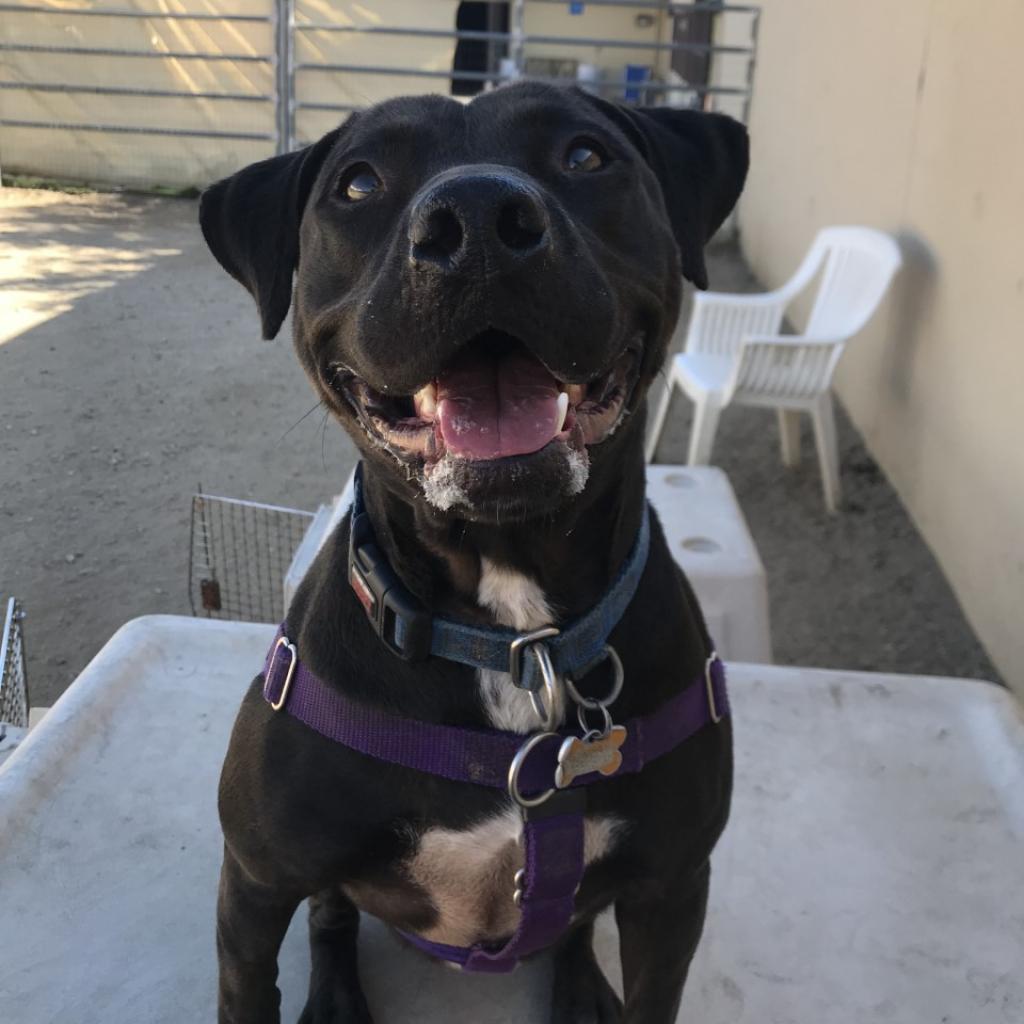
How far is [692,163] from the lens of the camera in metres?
1.85

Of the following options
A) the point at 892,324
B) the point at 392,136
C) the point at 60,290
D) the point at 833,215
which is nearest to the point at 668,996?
the point at 392,136

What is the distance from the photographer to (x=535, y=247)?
1264mm

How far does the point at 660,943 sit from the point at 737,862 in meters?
0.51

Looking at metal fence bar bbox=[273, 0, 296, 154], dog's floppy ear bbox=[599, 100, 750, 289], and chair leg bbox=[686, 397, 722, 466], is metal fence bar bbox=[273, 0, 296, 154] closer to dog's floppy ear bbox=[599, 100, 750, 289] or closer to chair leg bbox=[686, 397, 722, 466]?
chair leg bbox=[686, 397, 722, 466]

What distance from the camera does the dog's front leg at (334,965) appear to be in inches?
69.7

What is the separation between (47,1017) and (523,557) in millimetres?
1048

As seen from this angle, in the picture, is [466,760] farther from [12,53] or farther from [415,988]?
[12,53]

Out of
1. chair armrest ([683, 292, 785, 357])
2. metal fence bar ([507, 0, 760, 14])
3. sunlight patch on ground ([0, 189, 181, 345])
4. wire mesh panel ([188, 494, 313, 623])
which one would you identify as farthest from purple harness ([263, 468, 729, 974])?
metal fence bar ([507, 0, 760, 14])

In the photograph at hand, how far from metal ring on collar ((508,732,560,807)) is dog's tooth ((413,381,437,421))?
0.45 metres

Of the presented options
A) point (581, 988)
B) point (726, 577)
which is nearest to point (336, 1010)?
point (581, 988)

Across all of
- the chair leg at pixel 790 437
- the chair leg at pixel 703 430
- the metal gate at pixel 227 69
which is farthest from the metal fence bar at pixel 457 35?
the chair leg at pixel 703 430

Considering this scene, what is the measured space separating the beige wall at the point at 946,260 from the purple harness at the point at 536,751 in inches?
105

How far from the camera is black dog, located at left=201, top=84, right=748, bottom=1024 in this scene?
4.42ft

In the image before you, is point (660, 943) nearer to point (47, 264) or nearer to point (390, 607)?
point (390, 607)
